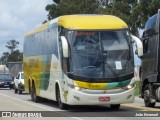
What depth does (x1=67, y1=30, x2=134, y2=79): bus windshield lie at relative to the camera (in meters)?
18.3

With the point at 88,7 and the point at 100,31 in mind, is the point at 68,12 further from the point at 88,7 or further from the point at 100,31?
the point at 100,31

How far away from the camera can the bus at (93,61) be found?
18.1 m

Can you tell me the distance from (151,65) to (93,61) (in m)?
3.30

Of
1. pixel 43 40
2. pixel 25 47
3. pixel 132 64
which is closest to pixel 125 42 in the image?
pixel 132 64

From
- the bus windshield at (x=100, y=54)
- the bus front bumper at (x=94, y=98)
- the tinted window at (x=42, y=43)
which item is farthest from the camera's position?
the tinted window at (x=42, y=43)

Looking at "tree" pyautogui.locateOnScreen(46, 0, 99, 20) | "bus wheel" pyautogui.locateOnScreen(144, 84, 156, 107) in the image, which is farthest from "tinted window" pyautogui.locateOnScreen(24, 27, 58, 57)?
"tree" pyautogui.locateOnScreen(46, 0, 99, 20)

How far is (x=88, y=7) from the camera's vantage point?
6606cm

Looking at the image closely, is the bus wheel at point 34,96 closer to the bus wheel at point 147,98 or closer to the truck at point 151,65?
the truck at point 151,65

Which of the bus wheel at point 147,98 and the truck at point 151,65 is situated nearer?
the truck at point 151,65

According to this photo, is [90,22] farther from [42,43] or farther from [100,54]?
[42,43]

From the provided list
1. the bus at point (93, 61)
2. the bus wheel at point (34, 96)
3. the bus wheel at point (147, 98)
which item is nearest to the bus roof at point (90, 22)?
the bus at point (93, 61)

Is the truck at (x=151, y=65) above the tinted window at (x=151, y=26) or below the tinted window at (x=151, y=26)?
below

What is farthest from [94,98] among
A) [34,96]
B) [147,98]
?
[34,96]

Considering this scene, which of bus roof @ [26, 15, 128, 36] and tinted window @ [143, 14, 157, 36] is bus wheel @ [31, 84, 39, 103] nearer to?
bus roof @ [26, 15, 128, 36]
